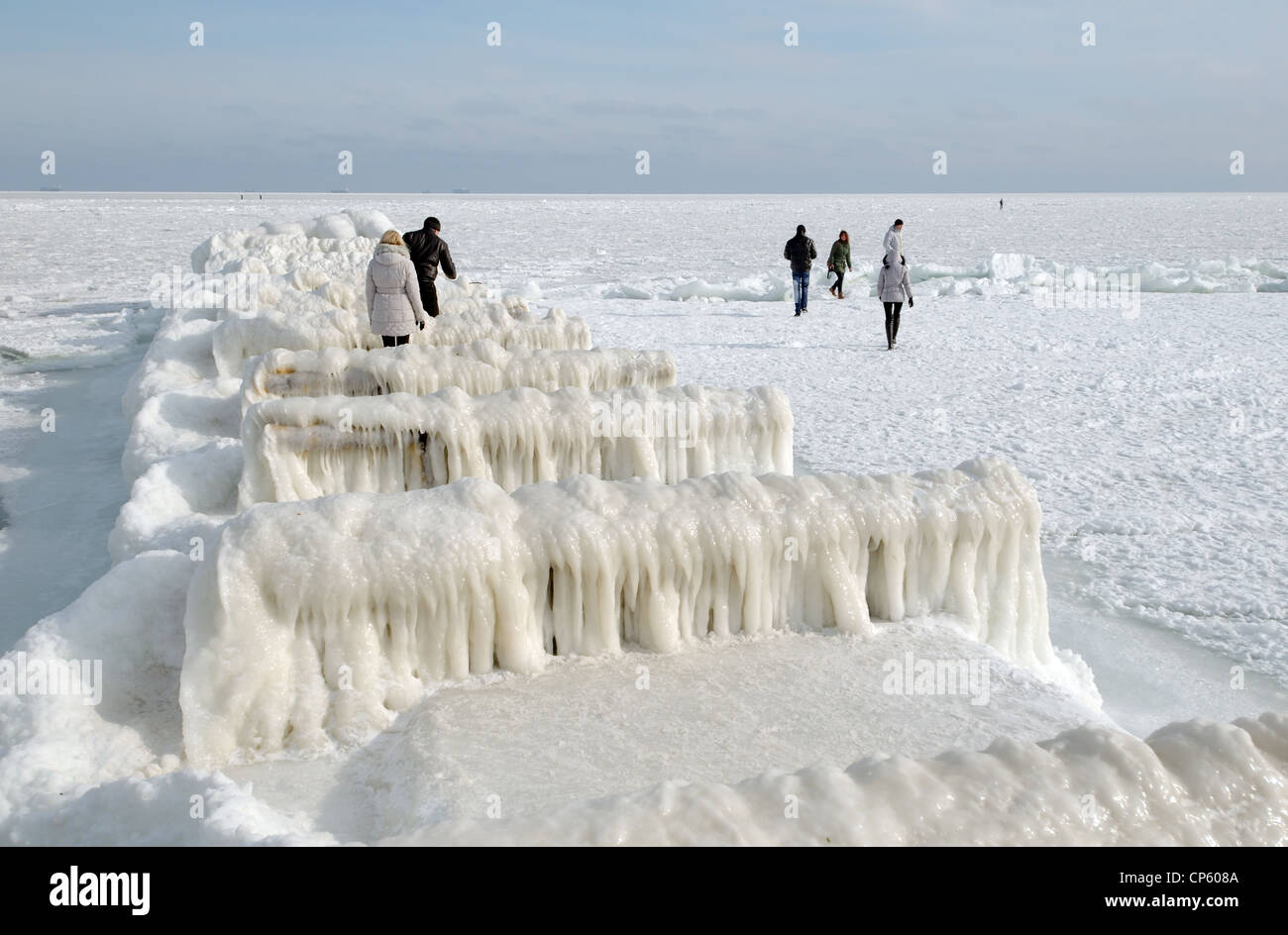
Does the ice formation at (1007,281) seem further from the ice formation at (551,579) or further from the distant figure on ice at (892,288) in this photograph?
the ice formation at (551,579)

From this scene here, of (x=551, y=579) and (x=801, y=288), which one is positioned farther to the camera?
(x=801, y=288)

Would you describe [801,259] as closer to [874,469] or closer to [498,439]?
[874,469]

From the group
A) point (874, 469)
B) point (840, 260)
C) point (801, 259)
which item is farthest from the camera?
point (840, 260)

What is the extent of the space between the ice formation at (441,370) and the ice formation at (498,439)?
738 mm

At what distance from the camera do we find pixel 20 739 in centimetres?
266

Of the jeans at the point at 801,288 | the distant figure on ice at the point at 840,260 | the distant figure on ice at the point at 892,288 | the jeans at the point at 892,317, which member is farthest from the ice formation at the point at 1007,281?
the jeans at the point at 892,317

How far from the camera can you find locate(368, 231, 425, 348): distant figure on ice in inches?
253

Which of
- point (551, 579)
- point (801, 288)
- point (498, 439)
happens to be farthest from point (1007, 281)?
point (551, 579)

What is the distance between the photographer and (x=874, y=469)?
6.73m

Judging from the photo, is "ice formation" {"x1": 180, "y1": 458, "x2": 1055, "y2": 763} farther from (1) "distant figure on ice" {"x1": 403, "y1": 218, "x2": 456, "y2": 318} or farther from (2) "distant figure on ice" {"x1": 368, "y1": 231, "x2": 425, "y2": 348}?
(1) "distant figure on ice" {"x1": 403, "y1": 218, "x2": 456, "y2": 318}

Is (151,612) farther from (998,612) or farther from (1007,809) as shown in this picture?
(998,612)

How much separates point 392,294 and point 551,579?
3.74m

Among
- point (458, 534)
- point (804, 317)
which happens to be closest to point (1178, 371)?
point (804, 317)

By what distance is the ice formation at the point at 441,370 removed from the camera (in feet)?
18.0
